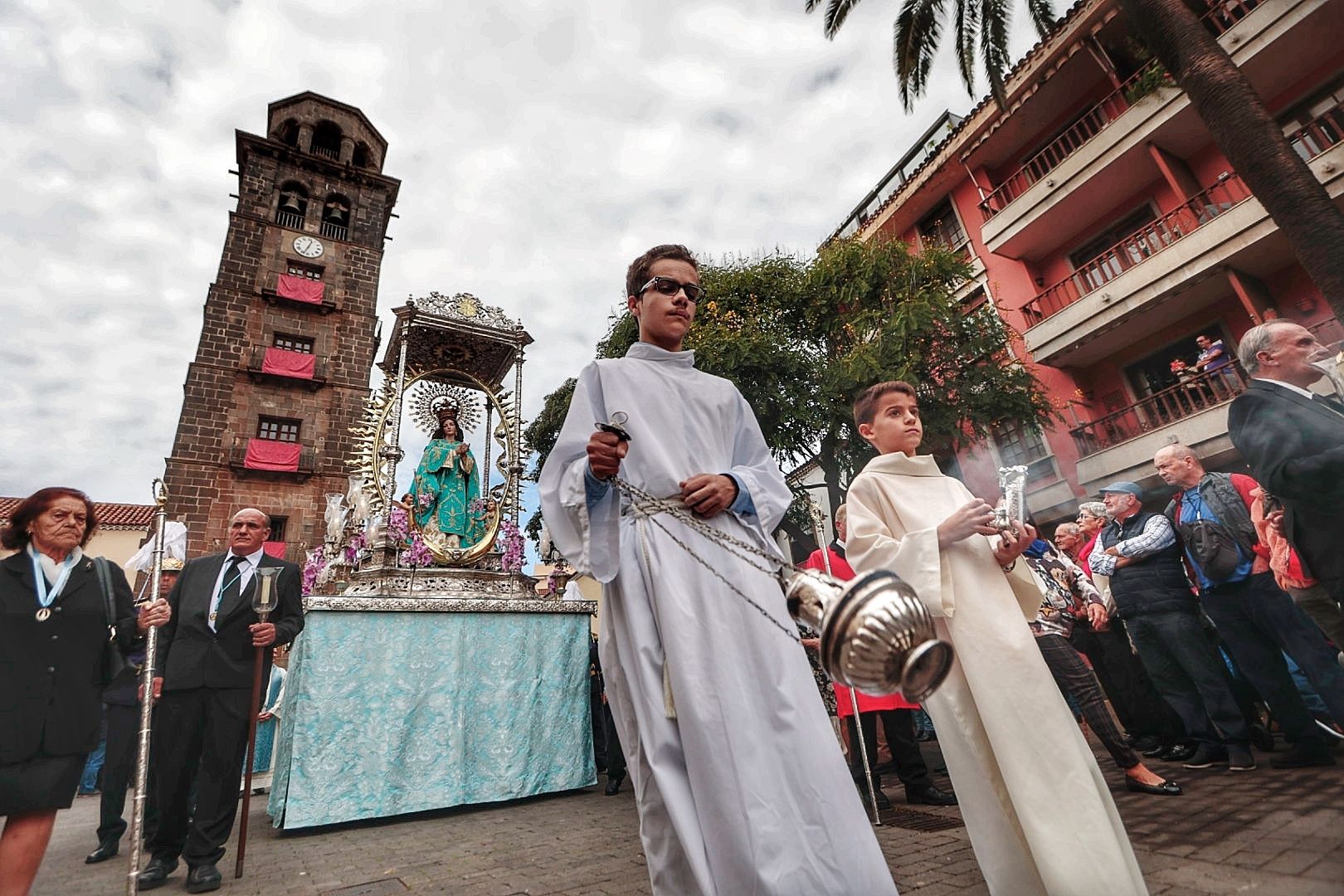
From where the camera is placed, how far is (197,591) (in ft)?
12.5

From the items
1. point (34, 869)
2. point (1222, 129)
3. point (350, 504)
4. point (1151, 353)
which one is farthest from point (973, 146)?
point (34, 869)

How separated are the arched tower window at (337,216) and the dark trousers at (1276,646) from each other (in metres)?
26.0

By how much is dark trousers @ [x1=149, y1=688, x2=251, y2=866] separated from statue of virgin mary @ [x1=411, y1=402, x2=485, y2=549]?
2983 mm

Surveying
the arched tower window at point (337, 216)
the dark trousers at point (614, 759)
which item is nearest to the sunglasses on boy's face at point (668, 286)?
the dark trousers at point (614, 759)

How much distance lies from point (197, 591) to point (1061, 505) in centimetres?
1564

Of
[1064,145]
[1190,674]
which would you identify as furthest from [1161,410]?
[1190,674]

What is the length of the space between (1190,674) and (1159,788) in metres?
1.05

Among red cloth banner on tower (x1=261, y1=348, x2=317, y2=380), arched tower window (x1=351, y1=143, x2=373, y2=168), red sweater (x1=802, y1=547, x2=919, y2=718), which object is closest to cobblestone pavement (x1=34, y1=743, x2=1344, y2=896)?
red sweater (x1=802, y1=547, x2=919, y2=718)

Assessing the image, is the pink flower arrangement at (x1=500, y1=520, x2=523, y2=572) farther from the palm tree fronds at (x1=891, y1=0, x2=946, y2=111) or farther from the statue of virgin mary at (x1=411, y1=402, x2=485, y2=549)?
the palm tree fronds at (x1=891, y1=0, x2=946, y2=111)

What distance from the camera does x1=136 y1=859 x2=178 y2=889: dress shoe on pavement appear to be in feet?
11.1

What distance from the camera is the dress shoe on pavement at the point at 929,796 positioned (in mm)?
4016

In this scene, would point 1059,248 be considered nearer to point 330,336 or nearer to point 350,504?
point 350,504

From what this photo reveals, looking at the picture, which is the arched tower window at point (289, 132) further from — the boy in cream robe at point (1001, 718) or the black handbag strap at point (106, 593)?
the boy in cream robe at point (1001, 718)

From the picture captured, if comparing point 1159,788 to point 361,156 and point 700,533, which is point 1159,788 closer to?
point 700,533
